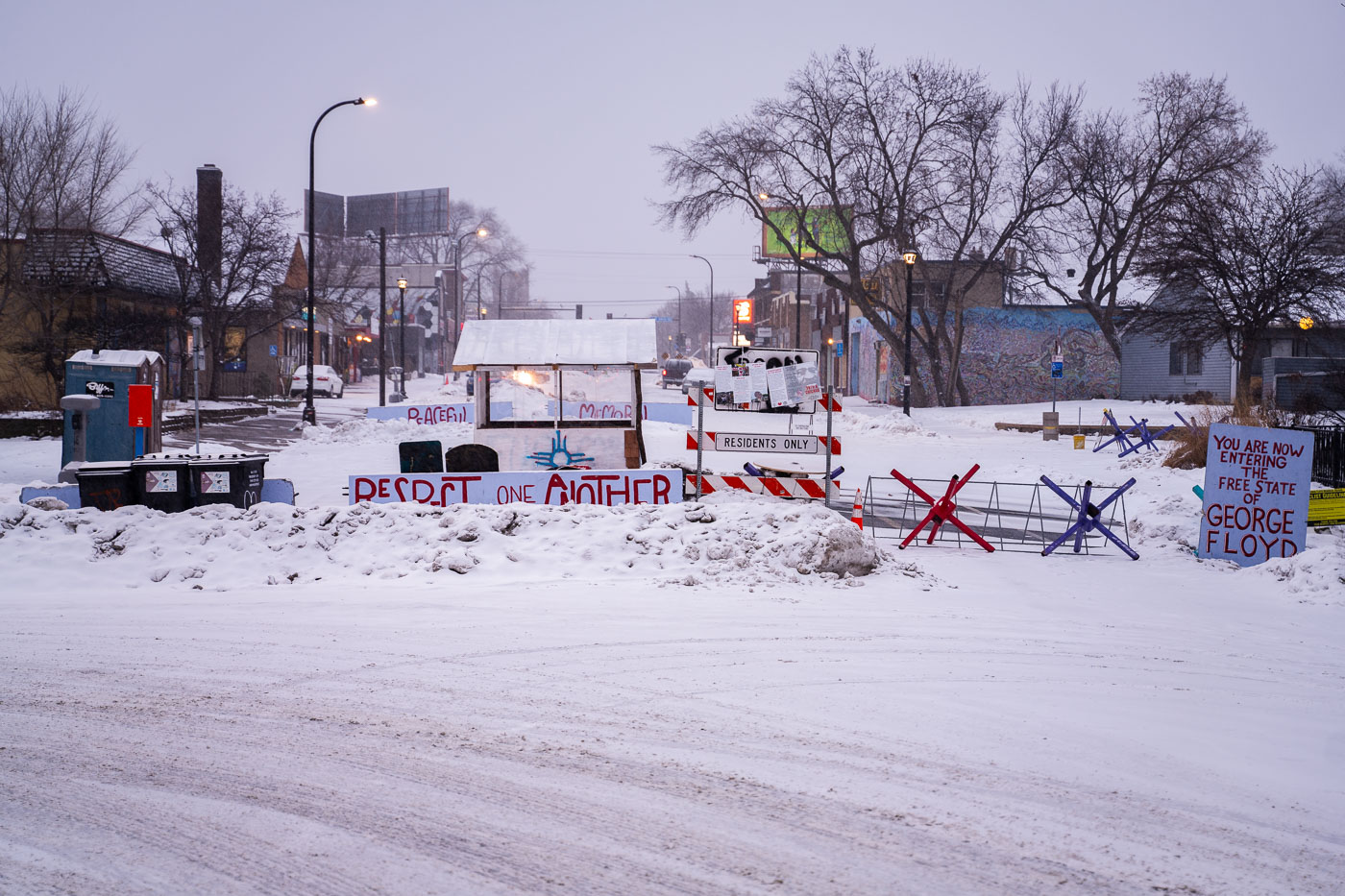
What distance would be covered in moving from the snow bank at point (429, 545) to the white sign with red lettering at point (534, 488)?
1.42 meters

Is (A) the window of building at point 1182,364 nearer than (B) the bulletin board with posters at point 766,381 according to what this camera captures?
No

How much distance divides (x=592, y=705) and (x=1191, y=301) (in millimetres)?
29630

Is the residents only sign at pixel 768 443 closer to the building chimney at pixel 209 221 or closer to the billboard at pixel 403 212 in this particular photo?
the building chimney at pixel 209 221

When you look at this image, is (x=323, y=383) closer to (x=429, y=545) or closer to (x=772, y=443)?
(x=772, y=443)

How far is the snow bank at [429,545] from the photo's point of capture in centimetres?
938

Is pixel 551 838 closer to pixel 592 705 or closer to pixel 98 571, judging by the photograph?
pixel 592 705

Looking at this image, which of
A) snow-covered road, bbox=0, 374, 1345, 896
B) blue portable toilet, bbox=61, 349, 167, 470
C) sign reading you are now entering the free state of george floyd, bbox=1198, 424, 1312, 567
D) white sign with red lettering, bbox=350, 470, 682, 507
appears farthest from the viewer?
Result: blue portable toilet, bbox=61, 349, 167, 470

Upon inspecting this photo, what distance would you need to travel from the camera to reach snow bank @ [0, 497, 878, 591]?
938 cm

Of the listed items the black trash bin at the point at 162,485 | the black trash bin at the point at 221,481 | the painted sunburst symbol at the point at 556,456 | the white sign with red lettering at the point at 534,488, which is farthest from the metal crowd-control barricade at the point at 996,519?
the black trash bin at the point at 162,485

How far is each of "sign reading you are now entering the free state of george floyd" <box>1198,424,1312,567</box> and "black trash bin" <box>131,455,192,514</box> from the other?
1042cm

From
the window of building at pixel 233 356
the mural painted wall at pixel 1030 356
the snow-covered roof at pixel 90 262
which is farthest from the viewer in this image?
the mural painted wall at pixel 1030 356

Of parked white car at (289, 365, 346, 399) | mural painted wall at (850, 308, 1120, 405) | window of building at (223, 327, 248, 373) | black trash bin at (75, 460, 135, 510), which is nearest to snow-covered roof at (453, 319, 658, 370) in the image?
black trash bin at (75, 460, 135, 510)

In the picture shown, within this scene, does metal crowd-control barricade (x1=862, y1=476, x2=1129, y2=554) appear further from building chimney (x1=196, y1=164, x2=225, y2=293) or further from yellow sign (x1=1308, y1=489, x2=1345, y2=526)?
building chimney (x1=196, y1=164, x2=225, y2=293)

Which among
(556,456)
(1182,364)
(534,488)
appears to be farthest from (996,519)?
(1182,364)
